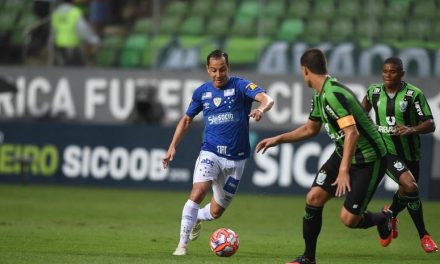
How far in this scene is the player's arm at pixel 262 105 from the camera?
10929 millimetres

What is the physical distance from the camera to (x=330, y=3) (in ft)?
79.0

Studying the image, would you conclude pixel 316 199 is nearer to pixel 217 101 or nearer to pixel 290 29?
pixel 217 101

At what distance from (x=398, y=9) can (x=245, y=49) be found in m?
3.65

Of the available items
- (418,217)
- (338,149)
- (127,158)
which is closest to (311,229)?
(338,149)

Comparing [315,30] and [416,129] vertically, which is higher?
[315,30]

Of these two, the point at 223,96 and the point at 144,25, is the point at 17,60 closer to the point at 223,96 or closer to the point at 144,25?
the point at 144,25

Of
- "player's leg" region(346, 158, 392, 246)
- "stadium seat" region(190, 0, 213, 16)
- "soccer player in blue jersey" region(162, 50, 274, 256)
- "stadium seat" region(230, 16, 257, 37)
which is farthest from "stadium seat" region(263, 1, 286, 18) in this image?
"player's leg" region(346, 158, 392, 246)

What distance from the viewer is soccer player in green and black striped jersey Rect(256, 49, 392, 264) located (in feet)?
33.0

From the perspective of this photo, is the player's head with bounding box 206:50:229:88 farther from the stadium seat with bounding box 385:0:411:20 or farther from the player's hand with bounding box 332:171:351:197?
the stadium seat with bounding box 385:0:411:20

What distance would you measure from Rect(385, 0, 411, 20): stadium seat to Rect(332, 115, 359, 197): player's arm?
14.2 m

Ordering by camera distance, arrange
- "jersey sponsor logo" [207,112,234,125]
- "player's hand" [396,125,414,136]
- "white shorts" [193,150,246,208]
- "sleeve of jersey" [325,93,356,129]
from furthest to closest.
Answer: "player's hand" [396,125,414,136]
"jersey sponsor logo" [207,112,234,125]
"white shorts" [193,150,246,208]
"sleeve of jersey" [325,93,356,129]

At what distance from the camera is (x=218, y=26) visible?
2445 centimetres

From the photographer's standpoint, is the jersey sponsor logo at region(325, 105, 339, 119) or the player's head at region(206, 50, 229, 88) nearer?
the jersey sponsor logo at region(325, 105, 339, 119)

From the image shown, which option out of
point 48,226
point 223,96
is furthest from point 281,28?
point 223,96
